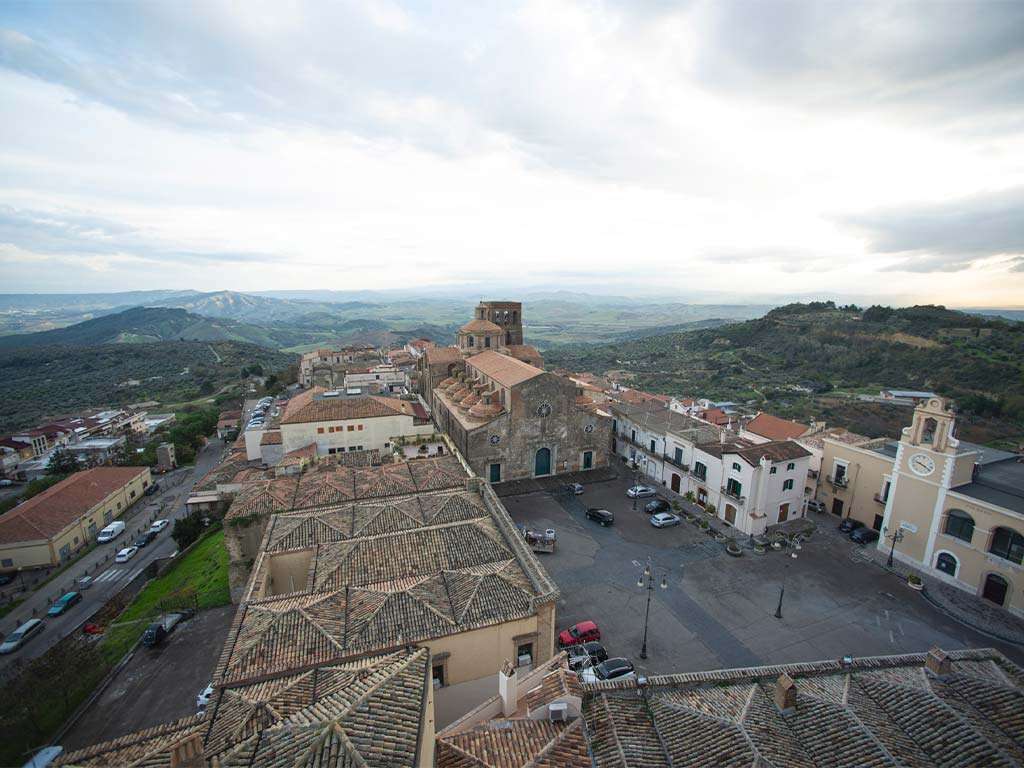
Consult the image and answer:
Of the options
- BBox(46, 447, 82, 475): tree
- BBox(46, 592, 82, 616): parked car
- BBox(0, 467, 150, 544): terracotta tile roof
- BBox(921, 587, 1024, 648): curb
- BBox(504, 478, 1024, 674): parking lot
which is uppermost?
BBox(921, 587, 1024, 648): curb

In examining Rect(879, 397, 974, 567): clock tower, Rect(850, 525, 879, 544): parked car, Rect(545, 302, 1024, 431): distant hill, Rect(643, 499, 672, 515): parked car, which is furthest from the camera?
Rect(545, 302, 1024, 431): distant hill

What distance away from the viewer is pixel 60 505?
120 feet

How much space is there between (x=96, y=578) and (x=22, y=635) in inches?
282

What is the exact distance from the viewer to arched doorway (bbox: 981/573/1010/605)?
73.6 feet

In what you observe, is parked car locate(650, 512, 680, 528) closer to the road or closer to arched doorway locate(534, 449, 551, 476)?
arched doorway locate(534, 449, 551, 476)

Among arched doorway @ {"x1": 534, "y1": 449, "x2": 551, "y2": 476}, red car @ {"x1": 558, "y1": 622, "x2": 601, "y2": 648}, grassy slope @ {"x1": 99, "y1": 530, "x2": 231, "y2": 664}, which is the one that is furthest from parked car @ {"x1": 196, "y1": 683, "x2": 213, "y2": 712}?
arched doorway @ {"x1": 534, "y1": 449, "x2": 551, "y2": 476}

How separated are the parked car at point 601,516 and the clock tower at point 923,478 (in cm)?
1532

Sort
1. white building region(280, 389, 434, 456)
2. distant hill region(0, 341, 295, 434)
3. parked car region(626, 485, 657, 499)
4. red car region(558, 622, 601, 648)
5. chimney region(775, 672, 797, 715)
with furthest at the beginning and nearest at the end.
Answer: distant hill region(0, 341, 295, 434)
white building region(280, 389, 434, 456)
parked car region(626, 485, 657, 499)
red car region(558, 622, 601, 648)
chimney region(775, 672, 797, 715)

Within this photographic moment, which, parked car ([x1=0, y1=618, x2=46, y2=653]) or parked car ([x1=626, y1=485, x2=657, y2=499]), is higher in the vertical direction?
parked car ([x1=626, y1=485, x2=657, y2=499])

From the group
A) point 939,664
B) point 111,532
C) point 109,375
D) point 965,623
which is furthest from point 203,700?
point 109,375

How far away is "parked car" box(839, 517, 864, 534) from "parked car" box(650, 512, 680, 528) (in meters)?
10.1

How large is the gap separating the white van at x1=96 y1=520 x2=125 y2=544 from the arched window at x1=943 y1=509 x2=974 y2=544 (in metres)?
54.7

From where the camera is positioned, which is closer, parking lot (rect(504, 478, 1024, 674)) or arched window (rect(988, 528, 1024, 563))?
parking lot (rect(504, 478, 1024, 674))

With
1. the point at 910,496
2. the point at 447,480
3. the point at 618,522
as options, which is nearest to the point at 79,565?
the point at 447,480
